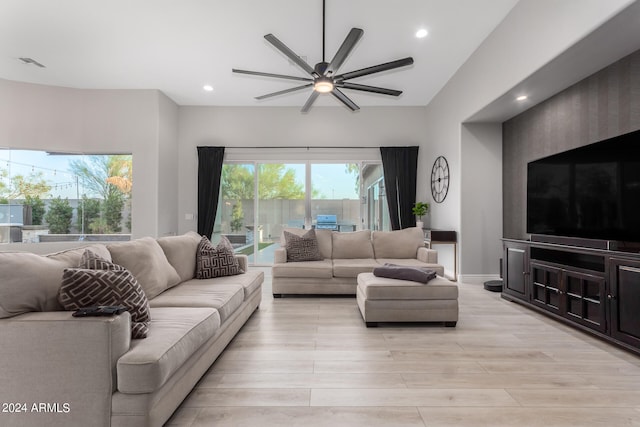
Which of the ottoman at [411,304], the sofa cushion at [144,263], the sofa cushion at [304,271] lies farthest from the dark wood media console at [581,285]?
the sofa cushion at [144,263]

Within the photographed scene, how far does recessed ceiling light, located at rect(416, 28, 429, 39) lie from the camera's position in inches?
145

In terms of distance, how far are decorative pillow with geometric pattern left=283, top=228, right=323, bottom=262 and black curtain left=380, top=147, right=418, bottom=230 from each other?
2.19m

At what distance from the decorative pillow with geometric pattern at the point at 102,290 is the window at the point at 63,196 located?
13.6ft

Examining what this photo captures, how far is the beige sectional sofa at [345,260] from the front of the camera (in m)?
4.00

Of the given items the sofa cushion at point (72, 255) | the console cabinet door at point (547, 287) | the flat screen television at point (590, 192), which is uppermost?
the flat screen television at point (590, 192)

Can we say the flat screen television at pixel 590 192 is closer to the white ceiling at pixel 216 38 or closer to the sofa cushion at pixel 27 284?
the white ceiling at pixel 216 38

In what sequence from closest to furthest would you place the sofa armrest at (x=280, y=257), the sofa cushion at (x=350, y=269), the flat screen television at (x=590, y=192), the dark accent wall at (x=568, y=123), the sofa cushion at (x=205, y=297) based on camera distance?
the sofa cushion at (x=205, y=297) < the flat screen television at (x=590, y=192) < the dark accent wall at (x=568, y=123) < the sofa cushion at (x=350, y=269) < the sofa armrest at (x=280, y=257)

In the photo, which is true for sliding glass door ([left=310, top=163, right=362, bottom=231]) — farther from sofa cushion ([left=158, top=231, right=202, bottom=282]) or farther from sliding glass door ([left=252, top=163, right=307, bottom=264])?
sofa cushion ([left=158, top=231, right=202, bottom=282])

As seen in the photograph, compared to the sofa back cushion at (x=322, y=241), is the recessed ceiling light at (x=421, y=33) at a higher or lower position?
higher

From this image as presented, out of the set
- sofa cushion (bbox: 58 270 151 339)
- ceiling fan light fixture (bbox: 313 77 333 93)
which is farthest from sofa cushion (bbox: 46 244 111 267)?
ceiling fan light fixture (bbox: 313 77 333 93)

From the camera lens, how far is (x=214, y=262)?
317 cm

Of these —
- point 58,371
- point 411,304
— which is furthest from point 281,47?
point 58,371

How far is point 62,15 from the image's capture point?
3.43m

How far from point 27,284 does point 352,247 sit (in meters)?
3.71
